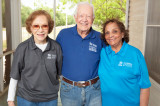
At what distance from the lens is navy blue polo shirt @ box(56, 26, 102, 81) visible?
6.39ft

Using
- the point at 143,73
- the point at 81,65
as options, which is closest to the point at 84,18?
the point at 81,65

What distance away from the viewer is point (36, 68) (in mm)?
1701

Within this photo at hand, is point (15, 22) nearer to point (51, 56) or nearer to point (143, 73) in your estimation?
point (51, 56)

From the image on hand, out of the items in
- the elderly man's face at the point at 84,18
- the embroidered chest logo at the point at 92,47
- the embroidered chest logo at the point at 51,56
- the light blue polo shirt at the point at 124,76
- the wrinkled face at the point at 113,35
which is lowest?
the light blue polo shirt at the point at 124,76

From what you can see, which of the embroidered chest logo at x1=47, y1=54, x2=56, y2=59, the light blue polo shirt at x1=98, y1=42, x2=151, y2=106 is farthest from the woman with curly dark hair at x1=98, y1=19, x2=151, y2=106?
the embroidered chest logo at x1=47, y1=54, x2=56, y2=59

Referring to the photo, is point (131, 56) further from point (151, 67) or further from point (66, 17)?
point (66, 17)

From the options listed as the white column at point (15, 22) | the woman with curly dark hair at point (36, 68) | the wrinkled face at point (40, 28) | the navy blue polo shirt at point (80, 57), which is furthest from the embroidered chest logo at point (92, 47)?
the white column at point (15, 22)

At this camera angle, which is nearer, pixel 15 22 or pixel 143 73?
pixel 143 73

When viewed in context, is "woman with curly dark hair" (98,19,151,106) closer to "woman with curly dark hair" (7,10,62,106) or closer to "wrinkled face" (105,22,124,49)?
"wrinkled face" (105,22,124,49)

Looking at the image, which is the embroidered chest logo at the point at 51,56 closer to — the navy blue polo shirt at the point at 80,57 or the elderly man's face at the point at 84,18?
the navy blue polo shirt at the point at 80,57

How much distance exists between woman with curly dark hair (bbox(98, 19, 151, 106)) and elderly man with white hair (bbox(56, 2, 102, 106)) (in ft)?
0.35

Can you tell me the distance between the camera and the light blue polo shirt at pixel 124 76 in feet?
5.73

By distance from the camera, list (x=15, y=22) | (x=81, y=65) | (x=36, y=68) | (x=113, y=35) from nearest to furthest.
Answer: (x=36, y=68) < (x=113, y=35) < (x=81, y=65) < (x=15, y=22)

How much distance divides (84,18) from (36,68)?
0.73 metres
